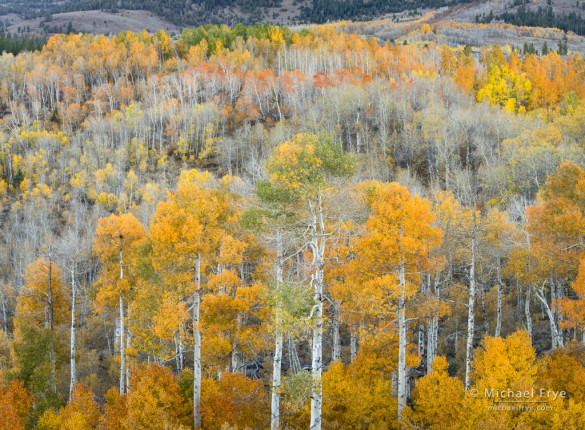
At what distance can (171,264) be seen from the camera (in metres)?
15.9

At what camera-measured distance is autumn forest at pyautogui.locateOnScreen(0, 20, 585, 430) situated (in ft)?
48.4

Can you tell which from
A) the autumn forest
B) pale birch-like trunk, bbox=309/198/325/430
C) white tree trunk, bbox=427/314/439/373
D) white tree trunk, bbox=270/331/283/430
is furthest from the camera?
white tree trunk, bbox=427/314/439/373

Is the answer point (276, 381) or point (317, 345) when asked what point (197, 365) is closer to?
point (276, 381)

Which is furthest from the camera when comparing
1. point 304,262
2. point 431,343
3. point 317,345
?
point 304,262

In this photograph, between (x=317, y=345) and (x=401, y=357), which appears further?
(x=401, y=357)

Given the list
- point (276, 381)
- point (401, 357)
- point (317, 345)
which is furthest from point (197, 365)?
point (401, 357)

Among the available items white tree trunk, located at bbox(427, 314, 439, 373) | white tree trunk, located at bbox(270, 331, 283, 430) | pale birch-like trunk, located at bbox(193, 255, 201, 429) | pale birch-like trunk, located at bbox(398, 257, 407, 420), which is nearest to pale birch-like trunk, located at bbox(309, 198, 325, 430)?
white tree trunk, located at bbox(270, 331, 283, 430)

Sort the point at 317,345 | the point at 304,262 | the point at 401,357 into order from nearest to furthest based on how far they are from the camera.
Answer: the point at 317,345 → the point at 401,357 → the point at 304,262

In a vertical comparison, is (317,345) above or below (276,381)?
above

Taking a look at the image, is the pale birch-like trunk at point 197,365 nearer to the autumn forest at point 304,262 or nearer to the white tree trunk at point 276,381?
the autumn forest at point 304,262

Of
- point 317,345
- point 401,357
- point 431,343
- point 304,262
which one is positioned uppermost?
point 317,345

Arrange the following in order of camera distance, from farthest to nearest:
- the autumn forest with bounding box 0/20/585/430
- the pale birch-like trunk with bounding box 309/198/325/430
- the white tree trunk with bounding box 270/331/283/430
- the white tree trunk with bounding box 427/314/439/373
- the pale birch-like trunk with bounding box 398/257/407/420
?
the white tree trunk with bounding box 427/314/439/373 < the pale birch-like trunk with bounding box 398/257/407/420 < the autumn forest with bounding box 0/20/585/430 < the white tree trunk with bounding box 270/331/283/430 < the pale birch-like trunk with bounding box 309/198/325/430

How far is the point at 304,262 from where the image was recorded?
24.7 meters

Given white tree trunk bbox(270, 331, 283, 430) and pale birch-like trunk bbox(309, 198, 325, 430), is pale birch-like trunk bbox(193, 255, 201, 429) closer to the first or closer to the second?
white tree trunk bbox(270, 331, 283, 430)
